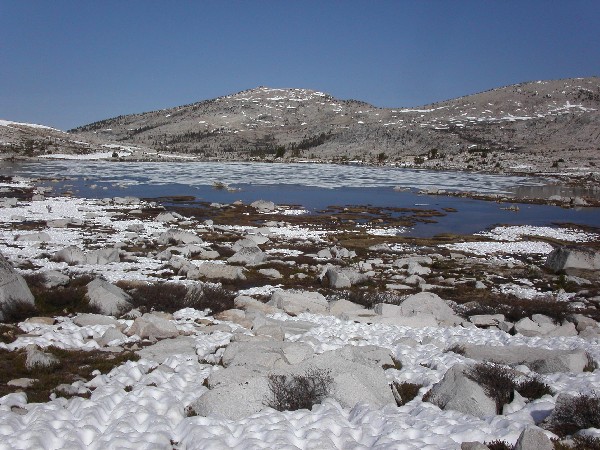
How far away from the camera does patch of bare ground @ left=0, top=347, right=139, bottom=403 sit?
29.3 ft

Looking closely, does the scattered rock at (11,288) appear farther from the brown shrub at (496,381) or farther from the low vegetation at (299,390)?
the brown shrub at (496,381)

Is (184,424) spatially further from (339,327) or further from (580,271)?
(580,271)

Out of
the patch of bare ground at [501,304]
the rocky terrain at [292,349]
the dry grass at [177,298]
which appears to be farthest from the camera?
the patch of bare ground at [501,304]

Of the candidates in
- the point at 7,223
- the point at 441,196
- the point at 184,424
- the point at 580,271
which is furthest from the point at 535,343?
the point at 441,196

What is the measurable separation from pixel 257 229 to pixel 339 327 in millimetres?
23195

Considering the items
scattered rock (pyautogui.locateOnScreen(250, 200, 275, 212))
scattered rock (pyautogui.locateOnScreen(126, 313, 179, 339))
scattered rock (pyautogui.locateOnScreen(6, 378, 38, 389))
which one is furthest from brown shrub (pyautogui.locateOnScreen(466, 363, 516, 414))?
scattered rock (pyautogui.locateOnScreen(250, 200, 275, 212))

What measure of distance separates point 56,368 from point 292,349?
5.04 metres

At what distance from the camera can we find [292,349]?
1118 cm

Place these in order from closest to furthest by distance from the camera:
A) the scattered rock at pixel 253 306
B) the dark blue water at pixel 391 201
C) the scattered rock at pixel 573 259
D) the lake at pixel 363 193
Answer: the scattered rock at pixel 253 306 < the scattered rock at pixel 573 259 < the dark blue water at pixel 391 201 < the lake at pixel 363 193

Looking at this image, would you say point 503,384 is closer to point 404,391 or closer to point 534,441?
point 404,391

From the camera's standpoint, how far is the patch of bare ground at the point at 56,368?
8.94m

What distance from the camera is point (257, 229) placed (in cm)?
3806

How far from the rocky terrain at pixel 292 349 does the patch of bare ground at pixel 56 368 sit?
44 mm

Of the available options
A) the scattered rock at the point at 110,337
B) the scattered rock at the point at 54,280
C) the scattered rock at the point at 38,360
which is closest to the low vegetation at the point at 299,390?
the scattered rock at the point at 38,360
